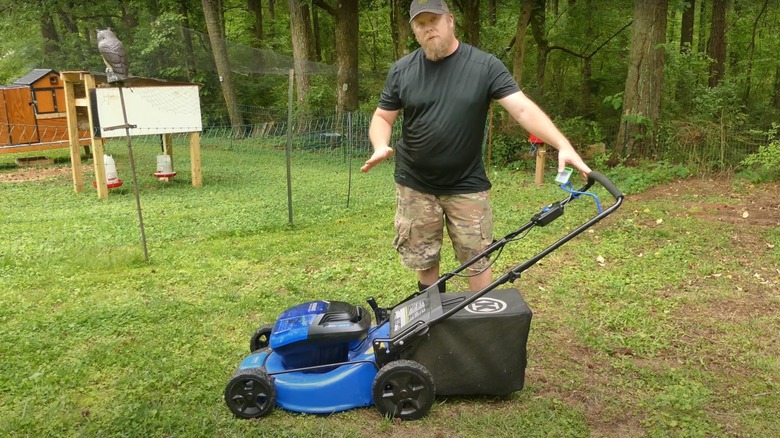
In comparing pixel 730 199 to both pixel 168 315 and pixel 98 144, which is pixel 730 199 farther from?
pixel 98 144

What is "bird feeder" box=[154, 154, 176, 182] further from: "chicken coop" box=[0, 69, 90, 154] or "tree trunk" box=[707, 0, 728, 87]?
"tree trunk" box=[707, 0, 728, 87]

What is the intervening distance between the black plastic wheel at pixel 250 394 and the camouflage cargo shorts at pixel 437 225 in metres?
0.99

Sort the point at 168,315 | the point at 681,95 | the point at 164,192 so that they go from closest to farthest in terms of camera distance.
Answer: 1. the point at 168,315
2. the point at 164,192
3. the point at 681,95

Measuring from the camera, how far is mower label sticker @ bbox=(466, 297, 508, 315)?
107 inches

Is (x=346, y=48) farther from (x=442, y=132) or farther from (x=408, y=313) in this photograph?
(x=408, y=313)

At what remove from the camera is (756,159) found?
8.07 meters

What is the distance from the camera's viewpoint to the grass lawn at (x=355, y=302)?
2756 mm

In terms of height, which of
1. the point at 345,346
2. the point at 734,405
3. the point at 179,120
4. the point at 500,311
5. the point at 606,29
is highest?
the point at 606,29

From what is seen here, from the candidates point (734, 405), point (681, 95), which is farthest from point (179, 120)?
point (681, 95)

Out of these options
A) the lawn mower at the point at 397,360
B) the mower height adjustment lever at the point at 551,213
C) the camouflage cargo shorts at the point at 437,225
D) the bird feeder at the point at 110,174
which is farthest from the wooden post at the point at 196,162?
the mower height adjustment lever at the point at 551,213

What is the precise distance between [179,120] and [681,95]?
30.7 ft

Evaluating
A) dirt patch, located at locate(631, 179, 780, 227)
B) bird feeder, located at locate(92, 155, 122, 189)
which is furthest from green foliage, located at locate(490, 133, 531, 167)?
bird feeder, located at locate(92, 155, 122, 189)

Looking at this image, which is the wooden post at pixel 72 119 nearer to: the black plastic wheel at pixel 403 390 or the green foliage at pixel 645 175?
the black plastic wheel at pixel 403 390

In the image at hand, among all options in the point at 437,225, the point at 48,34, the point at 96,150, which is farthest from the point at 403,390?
the point at 48,34
